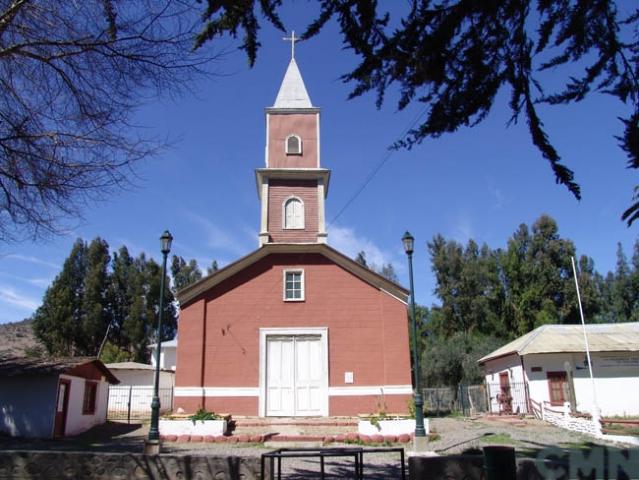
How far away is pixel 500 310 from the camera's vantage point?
4809 centimetres

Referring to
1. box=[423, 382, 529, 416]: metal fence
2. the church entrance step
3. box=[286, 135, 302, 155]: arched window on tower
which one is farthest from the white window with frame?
box=[423, 382, 529, 416]: metal fence

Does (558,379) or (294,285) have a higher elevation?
(294,285)

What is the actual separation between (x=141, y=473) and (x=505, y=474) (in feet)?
19.4

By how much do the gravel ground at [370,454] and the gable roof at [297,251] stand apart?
5.03m

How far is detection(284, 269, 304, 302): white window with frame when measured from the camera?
19266 mm

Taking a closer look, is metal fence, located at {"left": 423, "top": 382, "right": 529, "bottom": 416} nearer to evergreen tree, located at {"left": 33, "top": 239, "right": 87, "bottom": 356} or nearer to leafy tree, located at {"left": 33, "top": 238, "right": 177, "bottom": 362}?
leafy tree, located at {"left": 33, "top": 238, "right": 177, "bottom": 362}

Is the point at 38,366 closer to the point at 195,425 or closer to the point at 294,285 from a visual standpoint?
the point at 195,425

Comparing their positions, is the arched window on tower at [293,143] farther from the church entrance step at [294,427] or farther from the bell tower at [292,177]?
the church entrance step at [294,427]

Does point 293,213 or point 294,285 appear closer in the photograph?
point 294,285

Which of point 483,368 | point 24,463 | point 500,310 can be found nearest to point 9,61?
point 24,463

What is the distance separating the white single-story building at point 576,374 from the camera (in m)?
25.0

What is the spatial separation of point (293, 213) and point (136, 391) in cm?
1776

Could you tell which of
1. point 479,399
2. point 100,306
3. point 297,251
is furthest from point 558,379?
point 100,306

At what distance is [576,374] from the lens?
25625 millimetres
